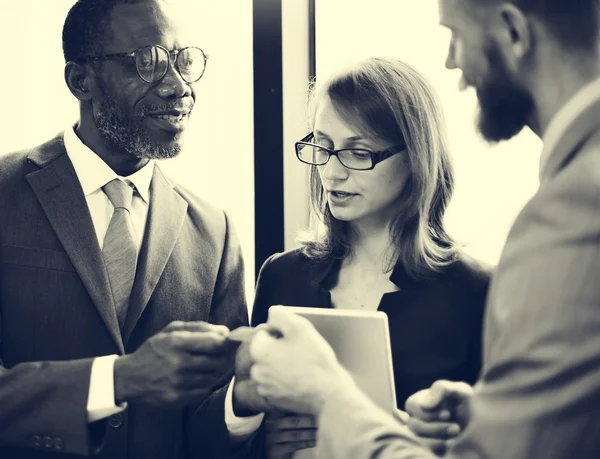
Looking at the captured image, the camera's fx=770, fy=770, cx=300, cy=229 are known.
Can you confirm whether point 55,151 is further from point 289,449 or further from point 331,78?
point 289,449

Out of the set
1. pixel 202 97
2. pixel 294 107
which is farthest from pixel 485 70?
pixel 202 97

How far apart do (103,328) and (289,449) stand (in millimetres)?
494

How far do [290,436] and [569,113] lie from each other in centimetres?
96

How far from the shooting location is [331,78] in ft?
6.07

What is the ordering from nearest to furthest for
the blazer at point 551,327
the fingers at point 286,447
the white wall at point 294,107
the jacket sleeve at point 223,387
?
1. the blazer at point 551,327
2. the fingers at point 286,447
3. the jacket sleeve at point 223,387
4. the white wall at point 294,107

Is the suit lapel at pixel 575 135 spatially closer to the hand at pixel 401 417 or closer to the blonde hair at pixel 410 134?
the hand at pixel 401 417

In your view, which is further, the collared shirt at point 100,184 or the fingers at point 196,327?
the collared shirt at point 100,184

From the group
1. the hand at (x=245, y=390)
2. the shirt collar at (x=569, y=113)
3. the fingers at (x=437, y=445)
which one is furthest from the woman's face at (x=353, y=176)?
the shirt collar at (x=569, y=113)

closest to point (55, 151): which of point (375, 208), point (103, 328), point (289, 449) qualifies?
point (103, 328)

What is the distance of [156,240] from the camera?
184 centimetres

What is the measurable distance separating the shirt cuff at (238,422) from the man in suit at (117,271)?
29 millimetres

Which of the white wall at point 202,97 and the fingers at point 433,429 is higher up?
the white wall at point 202,97

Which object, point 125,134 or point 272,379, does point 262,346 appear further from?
point 125,134

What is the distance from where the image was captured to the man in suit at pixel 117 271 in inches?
62.4
